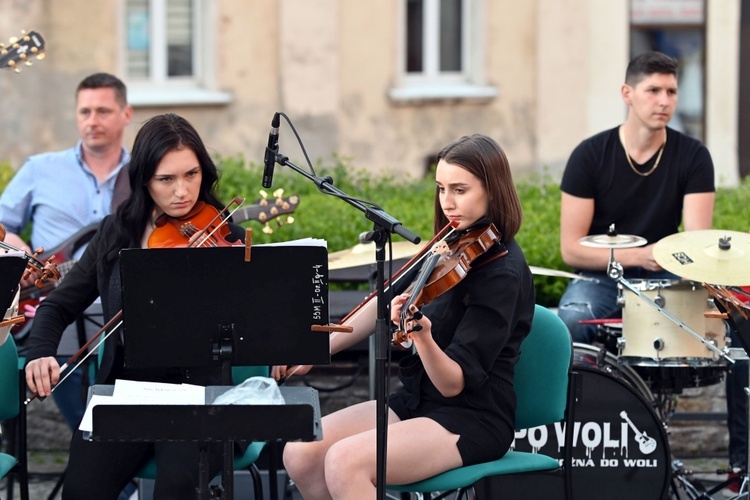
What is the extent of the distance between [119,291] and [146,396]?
75 cm

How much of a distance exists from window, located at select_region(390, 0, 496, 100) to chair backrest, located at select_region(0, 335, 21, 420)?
911cm

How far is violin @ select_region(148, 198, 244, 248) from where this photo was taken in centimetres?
396

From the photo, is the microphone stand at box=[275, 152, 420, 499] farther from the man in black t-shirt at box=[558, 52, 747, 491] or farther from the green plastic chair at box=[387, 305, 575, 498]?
the man in black t-shirt at box=[558, 52, 747, 491]

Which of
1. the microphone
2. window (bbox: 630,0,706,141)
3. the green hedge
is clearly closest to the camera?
the microphone

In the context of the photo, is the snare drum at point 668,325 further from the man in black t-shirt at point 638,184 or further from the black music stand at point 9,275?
the black music stand at point 9,275

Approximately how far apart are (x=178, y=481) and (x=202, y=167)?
967 mm

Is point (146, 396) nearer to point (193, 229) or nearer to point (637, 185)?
point (193, 229)

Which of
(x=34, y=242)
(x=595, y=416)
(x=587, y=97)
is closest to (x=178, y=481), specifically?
(x=595, y=416)

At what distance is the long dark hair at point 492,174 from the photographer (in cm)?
382

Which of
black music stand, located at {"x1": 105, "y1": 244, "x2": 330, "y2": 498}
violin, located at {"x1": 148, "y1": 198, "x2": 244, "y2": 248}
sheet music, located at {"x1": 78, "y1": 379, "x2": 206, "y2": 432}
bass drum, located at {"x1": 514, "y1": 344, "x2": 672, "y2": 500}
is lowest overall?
bass drum, located at {"x1": 514, "y1": 344, "x2": 672, "y2": 500}

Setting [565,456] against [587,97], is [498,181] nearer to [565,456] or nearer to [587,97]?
[565,456]

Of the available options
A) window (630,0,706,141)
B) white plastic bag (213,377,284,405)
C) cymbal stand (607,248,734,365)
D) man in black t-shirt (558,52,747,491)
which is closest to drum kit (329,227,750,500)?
cymbal stand (607,248,734,365)

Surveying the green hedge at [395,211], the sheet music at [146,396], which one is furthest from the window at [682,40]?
the sheet music at [146,396]

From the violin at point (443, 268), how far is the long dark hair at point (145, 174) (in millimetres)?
790
